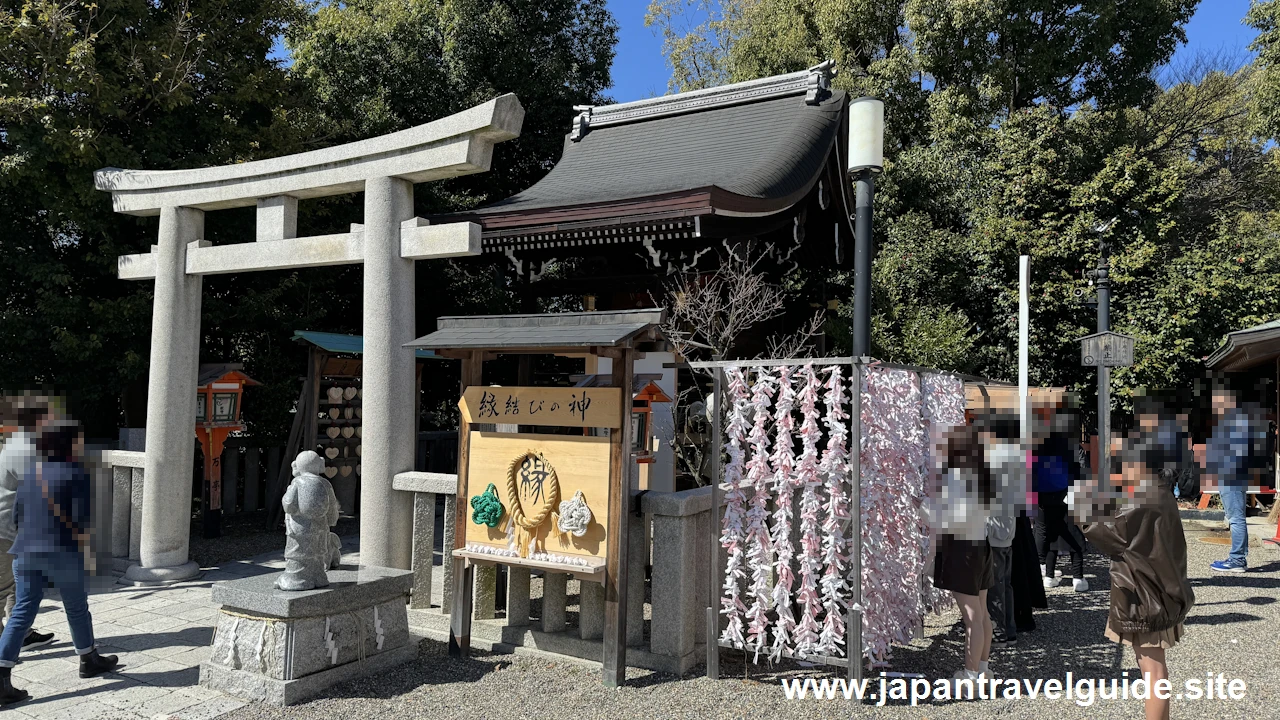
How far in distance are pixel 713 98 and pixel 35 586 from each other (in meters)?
11.1

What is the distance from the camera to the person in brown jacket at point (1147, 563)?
11.2ft

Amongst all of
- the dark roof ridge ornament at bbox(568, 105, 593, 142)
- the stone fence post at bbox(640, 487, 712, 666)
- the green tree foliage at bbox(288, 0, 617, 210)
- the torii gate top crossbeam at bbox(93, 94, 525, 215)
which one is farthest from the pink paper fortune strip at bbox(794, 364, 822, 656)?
the dark roof ridge ornament at bbox(568, 105, 593, 142)

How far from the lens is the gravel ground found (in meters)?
4.07

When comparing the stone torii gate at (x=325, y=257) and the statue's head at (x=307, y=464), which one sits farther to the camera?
the stone torii gate at (x=325, y=257)

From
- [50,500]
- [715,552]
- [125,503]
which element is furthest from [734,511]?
[125,503]

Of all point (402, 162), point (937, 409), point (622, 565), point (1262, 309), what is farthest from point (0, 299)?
point (1262, 309)

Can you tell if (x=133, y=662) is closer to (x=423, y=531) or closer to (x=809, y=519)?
(x=423, y=531)

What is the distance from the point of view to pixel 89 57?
745 cm

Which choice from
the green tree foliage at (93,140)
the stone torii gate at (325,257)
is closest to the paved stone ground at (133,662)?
the stone torii gate at (325,257)

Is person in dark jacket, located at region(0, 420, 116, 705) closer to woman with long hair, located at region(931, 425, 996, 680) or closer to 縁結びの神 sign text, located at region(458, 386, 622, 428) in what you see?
縁結びの神 sign text, located at region(458, 386, 622, 428)

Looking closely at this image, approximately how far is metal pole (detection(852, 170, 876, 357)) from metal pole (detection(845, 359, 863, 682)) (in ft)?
0.79

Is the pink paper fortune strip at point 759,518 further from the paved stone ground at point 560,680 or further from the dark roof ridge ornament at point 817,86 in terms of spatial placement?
the dark roof ridge ornament at point 817,86

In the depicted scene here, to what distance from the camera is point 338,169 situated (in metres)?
6.20

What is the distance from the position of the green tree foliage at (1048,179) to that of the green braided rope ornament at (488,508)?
955 cm
